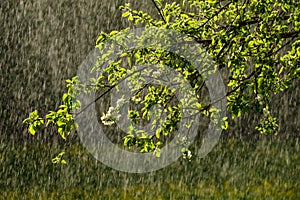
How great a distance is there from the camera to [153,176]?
10.5 metres

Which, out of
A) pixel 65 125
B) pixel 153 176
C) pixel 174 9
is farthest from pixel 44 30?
pixel 65 125

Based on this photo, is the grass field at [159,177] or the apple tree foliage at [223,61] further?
the grass field at [159,177]

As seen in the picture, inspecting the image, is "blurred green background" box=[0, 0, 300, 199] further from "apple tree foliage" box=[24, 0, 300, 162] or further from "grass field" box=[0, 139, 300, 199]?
"apple tree foliage" box=[24, 0, 300, 162]

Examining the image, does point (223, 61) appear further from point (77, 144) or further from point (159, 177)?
point (77, 144)

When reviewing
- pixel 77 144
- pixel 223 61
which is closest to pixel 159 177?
pixel 77 144

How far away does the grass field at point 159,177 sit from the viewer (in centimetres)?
890

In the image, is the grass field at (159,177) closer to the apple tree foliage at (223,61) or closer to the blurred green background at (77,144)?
the blurred green background at (77,144)

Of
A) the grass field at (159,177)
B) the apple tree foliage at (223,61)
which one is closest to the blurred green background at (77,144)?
the grass field at (159,177)

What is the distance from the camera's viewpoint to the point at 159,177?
10398mm

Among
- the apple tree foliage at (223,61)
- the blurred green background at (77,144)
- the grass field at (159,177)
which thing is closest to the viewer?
the apple tree foliage at (223,61)

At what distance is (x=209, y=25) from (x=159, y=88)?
0.67 metres

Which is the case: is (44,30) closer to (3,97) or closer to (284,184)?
(3,97)

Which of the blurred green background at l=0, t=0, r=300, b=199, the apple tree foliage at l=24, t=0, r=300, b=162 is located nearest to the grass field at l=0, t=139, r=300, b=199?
the blurred green background at l=0, t=0, r=300, b=199

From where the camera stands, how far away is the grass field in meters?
8.90
